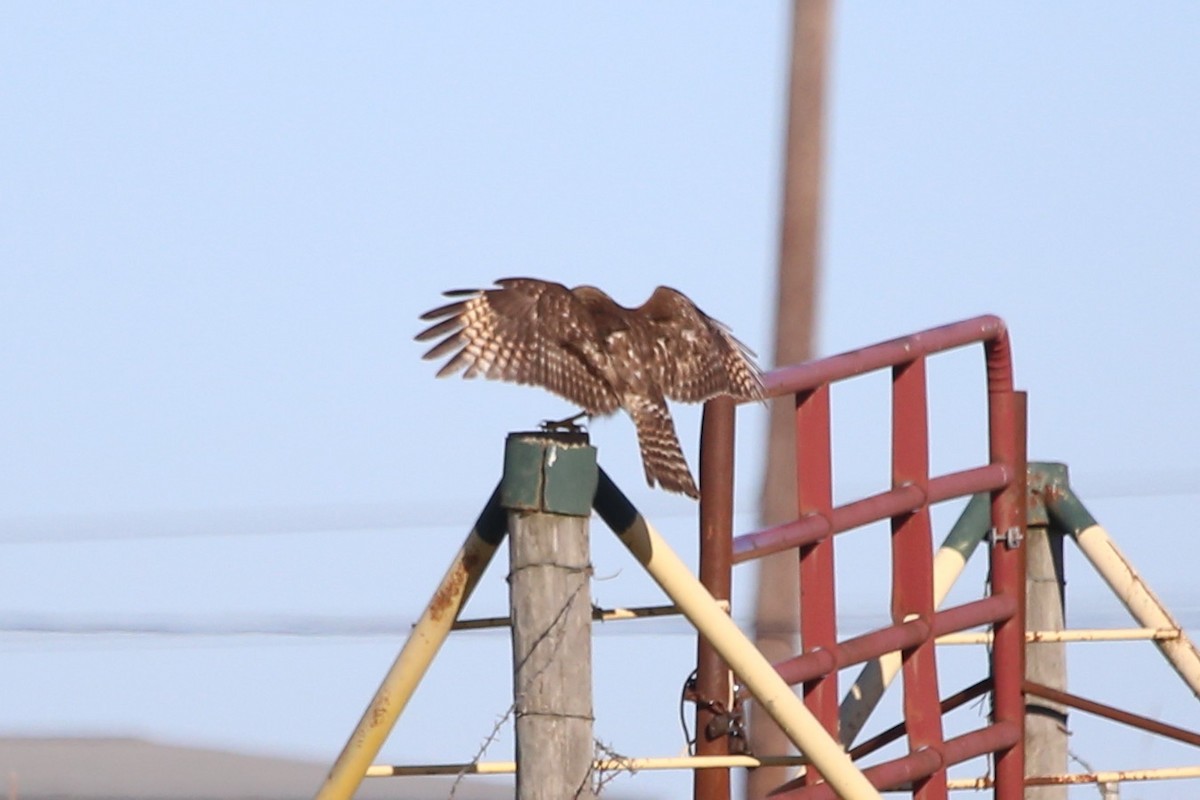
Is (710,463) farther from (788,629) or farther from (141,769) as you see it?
(141,769)

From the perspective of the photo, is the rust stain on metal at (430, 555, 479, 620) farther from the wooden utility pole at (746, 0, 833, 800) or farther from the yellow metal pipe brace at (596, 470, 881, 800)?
the wooden utility pole at (746, 0, 833, 800)

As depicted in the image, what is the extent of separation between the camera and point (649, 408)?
560 cm

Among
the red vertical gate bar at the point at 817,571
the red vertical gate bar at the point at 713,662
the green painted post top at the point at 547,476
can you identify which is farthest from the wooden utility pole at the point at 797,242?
the green painted post top at the point at 547,476

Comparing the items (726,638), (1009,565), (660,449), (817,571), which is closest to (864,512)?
(817,571)

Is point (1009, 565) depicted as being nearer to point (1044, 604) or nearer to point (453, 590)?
point (1044, 604)

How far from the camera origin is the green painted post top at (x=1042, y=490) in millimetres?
6320

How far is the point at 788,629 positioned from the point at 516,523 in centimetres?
251

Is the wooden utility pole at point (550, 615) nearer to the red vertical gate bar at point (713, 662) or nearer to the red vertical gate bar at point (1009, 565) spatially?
the red vertical gate bar at point (713, 662)

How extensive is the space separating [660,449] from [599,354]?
29 cm

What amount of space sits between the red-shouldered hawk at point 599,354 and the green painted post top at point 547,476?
1026 millimetres

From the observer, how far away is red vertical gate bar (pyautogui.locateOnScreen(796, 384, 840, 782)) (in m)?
5.05

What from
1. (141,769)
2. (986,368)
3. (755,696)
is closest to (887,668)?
(986,368)

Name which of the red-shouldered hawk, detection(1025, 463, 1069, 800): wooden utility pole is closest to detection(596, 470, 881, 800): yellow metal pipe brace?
the red-shouldered hawk

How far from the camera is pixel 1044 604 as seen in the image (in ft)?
20.9
